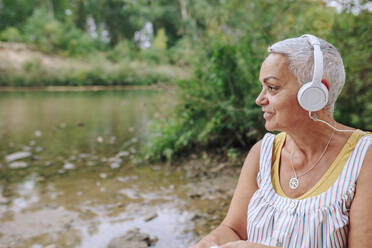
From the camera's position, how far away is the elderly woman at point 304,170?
127 centimetres

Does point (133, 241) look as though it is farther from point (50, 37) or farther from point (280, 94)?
point (50, 37)

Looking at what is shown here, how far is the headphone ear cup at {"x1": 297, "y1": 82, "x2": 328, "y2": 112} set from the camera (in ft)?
4.25

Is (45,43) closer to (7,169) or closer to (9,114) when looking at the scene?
(9,114)

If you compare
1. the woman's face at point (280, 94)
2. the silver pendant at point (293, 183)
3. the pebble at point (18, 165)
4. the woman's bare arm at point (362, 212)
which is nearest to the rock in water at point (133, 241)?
the silver pendant at point (293, 183)

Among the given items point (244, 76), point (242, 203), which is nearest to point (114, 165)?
point (244, 76)

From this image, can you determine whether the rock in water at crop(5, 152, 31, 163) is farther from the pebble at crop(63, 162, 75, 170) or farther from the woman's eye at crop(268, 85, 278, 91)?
the woman's eye at crop(268, 85, 278, 91)

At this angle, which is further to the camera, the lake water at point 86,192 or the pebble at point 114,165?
the pebble at point 114,165

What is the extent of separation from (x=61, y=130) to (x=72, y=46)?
31489 mm

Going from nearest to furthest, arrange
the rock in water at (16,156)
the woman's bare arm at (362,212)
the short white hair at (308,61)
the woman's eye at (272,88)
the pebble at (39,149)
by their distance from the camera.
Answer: the woman's bare arm at (362,212)
the short white hair at (308,61)
the woman's eye at (272,88)
the rock in water at (16,156)
the pebble at (39,149)

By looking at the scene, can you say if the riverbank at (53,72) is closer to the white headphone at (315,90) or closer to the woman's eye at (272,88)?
the woman's eye at (272,88)

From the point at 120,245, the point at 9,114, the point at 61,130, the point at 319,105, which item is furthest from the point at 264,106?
the point at 9,114

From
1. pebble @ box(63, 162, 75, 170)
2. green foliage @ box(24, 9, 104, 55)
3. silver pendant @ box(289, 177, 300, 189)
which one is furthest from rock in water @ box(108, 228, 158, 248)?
green foliage @ box(24, 9, 104, 55)

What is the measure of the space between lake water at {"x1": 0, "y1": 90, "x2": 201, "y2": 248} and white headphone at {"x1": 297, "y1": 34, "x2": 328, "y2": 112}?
6.21 ft

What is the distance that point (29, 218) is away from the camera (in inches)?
131
